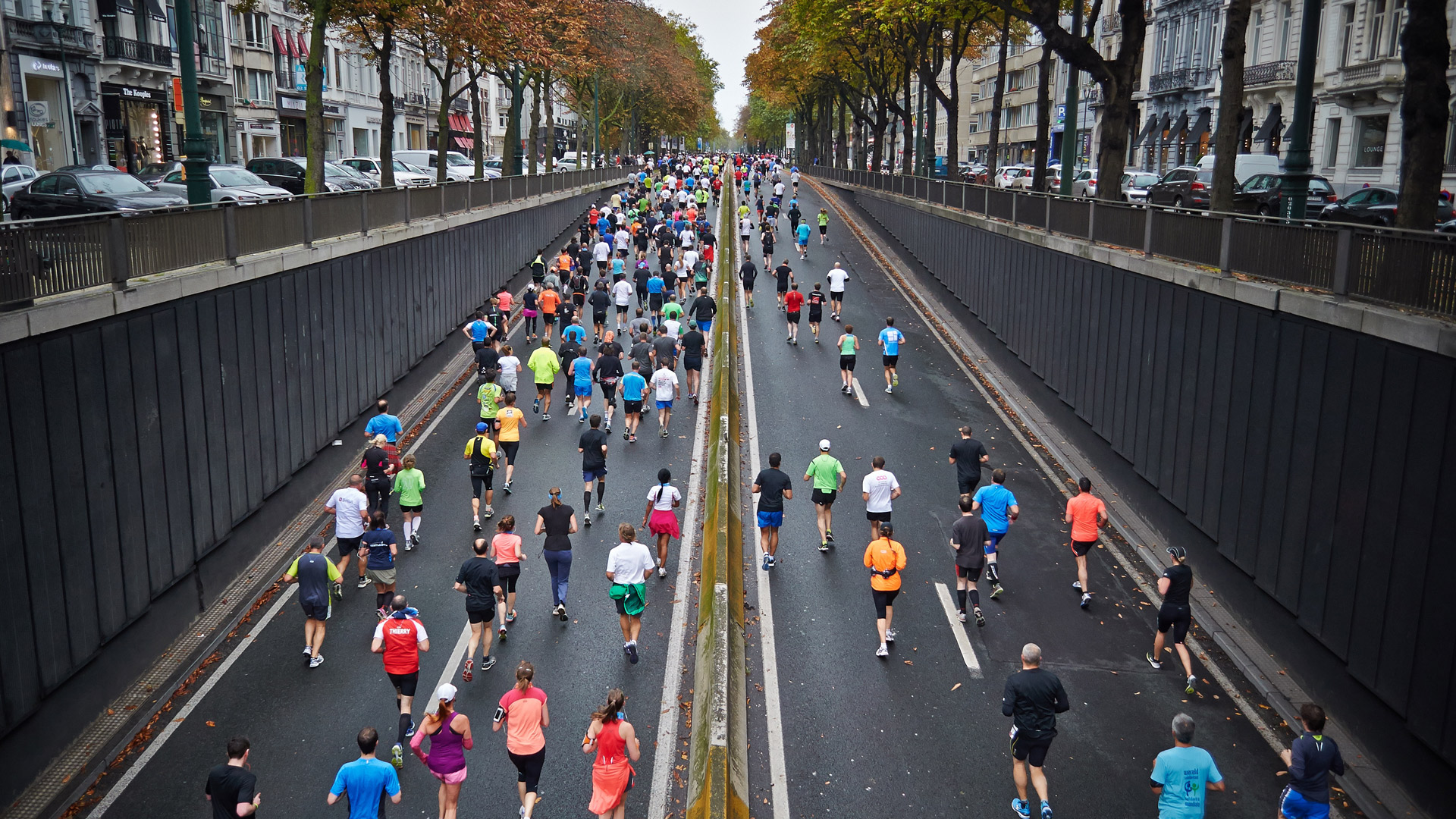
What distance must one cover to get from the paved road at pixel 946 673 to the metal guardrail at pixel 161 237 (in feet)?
28.1

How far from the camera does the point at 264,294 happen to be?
1565cm

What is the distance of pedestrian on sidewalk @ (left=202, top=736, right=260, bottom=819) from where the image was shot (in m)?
8.15

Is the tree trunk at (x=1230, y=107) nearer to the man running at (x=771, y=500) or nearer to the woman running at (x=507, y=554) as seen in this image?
the man running at (x=771, y=500)

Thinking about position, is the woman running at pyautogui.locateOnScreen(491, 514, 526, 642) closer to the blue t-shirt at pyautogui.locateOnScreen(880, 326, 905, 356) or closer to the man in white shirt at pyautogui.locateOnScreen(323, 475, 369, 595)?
the man in white shirt at pyautogui.locateOnScreen(323, 475, 369, 595)

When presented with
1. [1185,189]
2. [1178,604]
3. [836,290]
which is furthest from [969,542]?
[1185,189]

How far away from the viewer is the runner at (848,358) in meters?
22.7

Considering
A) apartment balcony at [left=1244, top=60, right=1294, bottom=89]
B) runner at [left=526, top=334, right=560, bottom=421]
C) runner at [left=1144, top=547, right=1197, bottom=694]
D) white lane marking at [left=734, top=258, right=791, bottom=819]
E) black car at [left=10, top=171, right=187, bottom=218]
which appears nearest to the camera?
white lane marking at [left=734, top=258, right=791, bottom=819]

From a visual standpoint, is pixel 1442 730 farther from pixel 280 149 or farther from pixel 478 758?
pixel 280 149

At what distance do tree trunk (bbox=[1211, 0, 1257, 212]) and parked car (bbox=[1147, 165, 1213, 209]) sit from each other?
39.9 ft

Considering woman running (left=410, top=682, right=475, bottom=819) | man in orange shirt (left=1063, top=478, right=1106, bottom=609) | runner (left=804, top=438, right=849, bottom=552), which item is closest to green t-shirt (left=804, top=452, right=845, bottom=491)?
runner (left=804, top=438, right=849, bottom=552)

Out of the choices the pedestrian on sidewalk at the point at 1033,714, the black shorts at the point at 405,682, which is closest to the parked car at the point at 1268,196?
the pedestrian on sidewalk at the point at 1033,714

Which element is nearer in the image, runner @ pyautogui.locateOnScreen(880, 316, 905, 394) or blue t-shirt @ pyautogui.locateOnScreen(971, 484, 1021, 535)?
blue t-shirt @ pyautogui.locateOnScreen(971, 484, 1021, 535)

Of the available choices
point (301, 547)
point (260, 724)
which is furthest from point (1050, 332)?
point (260, 724)

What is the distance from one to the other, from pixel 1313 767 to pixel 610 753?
5.83m
